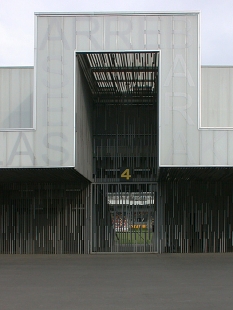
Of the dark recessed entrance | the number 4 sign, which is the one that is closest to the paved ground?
the dark recessed entrance

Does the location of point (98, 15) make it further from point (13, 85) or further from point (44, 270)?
point (44, 270)

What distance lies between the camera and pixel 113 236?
2153 cm

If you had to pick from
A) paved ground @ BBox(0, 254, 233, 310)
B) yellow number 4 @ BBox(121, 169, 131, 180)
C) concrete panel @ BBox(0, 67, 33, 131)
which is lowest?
paved ground @ BBox(0, 254, 233, 310)

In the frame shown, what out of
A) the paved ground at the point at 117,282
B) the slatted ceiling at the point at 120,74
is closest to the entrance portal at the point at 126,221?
the paved ground at the point at 117,282

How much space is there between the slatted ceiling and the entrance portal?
4082 mm

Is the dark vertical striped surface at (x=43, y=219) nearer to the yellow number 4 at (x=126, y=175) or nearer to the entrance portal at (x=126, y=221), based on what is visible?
the entrance portal at (x=126, y=221)

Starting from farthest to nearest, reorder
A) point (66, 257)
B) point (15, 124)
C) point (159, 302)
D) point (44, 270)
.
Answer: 1. point (15, 124)
2. point (66, 257)
3. point (44, 270)
4. point (159, 302)

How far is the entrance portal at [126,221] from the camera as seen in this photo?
70.5ft

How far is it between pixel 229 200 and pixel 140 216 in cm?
369

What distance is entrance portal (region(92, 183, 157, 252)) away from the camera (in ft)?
70.5

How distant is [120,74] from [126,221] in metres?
6.19

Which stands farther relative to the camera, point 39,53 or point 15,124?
point 15,124

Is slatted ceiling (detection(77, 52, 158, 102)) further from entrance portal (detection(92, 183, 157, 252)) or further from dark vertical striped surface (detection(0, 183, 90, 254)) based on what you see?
dark vertical striped surface (detection(0, 183, 90, 254))

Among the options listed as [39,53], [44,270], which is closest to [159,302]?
[44,270]
